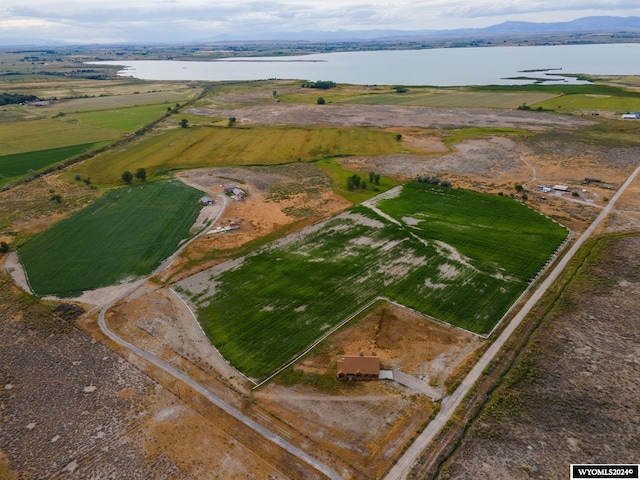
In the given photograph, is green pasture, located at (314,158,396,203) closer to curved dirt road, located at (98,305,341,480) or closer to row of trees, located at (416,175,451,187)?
row of trees, located at (416,175,451,187)

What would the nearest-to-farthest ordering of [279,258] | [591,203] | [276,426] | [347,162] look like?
1. [276,426]
2. [279,258]
3. [591,203]
4. [347,162]

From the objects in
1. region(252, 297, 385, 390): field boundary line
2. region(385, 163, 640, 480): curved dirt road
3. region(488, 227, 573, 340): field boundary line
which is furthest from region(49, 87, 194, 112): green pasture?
region(385, 163, 640, 480): curved dirt road

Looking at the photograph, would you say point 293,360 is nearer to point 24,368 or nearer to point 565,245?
point 24,368

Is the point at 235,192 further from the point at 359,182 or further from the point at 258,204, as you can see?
the point at 359,182

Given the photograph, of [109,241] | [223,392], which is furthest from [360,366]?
[109,241]

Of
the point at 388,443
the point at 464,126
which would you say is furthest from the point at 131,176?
the point at 464,126

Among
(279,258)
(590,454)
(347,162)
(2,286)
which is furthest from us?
(347,162)

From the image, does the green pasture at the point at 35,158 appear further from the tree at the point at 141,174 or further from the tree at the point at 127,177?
the tree at the point at 141,174
